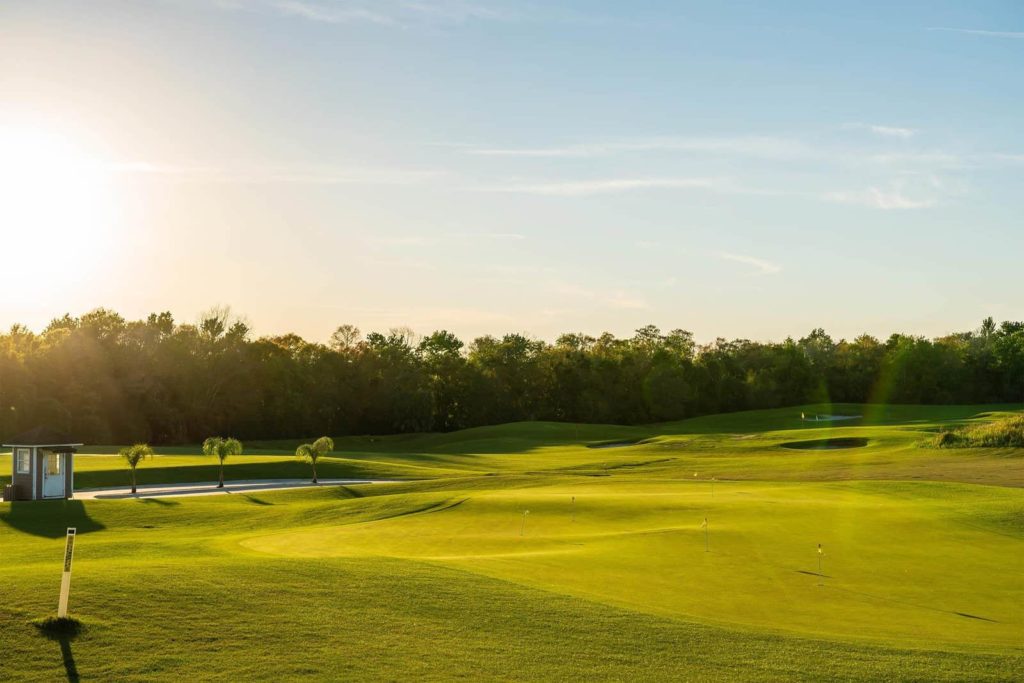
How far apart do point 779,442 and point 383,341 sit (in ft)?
203

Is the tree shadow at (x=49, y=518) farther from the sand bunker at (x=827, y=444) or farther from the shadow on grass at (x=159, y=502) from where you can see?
the sand bunker at (x=827, y=444)

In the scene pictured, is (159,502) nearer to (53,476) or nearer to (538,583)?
(53,476)

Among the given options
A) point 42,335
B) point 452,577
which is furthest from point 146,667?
point 42,335

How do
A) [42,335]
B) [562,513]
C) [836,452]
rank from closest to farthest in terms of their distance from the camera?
[562,513]
[836,452]
[42,335]

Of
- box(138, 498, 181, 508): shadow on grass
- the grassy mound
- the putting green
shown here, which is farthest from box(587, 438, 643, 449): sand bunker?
box(138, 498, 181, 508): shadow on grass

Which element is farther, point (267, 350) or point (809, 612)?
point (267, 350)

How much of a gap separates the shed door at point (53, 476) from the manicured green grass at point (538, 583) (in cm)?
355

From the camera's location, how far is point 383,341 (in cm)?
11862

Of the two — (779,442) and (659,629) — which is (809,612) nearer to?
(659,629)

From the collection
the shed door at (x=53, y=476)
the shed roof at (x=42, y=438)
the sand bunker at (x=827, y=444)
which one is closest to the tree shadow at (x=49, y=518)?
the shed door at (x=53, y=476)

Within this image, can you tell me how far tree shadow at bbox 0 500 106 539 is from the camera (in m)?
29.8

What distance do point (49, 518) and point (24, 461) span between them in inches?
256

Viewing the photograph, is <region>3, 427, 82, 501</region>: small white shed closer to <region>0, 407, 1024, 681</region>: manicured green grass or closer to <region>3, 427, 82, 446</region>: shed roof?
<region>3, 427, 82, 446</region>: shed roof

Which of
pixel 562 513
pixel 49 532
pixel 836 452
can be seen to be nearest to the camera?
pixel 49 532
